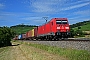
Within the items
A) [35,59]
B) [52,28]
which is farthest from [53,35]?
[35,59]

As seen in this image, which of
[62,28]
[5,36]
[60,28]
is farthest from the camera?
[5,36]

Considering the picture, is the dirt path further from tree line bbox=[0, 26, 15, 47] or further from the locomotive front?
tree line bbox=[0, 26, 15, 47]

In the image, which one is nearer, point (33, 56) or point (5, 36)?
point (33, 56)

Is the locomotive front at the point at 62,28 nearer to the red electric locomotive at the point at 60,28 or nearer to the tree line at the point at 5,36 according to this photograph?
the red electric locomotive at the point at 60,28

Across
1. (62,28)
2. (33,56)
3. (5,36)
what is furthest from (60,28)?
(5,36)

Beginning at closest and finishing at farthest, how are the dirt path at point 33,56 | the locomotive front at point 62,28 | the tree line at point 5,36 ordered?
the dirt path at point 33,56, the locomotive front at point 62,28, the tree line at point 5,36

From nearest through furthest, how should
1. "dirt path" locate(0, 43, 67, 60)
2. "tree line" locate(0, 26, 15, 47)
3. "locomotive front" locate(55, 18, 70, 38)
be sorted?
"dirt path" locate(0, 43, 67, 60) < "locomotive front" locate(55, 18, 70, 38) < "tree line" locate(0, 26, 15, 47)

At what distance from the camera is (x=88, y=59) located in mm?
11125

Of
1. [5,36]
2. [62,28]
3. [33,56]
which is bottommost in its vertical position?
[33,56]

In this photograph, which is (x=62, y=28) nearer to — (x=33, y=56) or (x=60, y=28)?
(x=60, y=28)

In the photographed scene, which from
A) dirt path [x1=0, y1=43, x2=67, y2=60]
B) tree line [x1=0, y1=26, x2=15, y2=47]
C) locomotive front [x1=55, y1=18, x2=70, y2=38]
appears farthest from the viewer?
tree line [x1=0, y1=26, x2=15, y2=47]

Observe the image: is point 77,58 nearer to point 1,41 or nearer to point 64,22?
point 64,22

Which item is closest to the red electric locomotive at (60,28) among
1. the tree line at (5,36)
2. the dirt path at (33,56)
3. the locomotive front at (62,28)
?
the locomotive front at (62,28)

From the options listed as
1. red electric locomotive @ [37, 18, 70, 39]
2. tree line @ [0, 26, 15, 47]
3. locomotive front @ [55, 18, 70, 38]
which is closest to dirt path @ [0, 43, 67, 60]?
red electric locomotive @ [37, 18, 70, 39]
